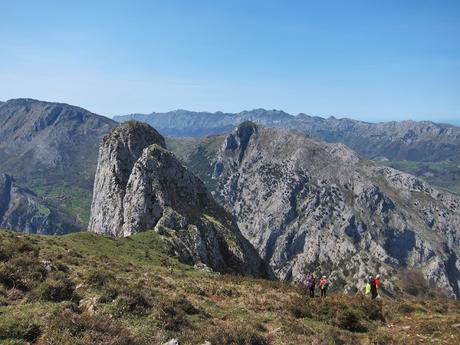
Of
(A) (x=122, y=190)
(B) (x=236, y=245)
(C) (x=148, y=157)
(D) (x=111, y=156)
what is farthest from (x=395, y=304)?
(D) (x=111, y=156)

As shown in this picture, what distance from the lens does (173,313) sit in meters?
23.0

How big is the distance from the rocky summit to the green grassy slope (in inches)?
1413

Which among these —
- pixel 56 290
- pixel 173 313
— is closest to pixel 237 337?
pixel 173 313

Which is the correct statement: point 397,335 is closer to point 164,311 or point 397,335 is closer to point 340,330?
point 340,330

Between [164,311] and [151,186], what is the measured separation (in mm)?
62266

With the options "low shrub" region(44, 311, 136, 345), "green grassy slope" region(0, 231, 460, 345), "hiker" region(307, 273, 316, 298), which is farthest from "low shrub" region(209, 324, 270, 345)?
"hiker" region(307, 273, 316, 298)

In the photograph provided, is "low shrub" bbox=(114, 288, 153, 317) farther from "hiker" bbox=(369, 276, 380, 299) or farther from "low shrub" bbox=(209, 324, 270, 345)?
"hiker" bbox=(369, 276, 380, 299)

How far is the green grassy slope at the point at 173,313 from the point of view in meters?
18.5

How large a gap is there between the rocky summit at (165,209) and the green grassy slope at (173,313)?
118ft

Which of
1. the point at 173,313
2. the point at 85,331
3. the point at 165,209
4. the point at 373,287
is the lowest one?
the point at 165,209

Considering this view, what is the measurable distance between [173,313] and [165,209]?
5590cm

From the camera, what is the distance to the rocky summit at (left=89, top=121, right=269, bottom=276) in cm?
7294

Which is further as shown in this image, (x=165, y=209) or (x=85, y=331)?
(x=165, y=209)

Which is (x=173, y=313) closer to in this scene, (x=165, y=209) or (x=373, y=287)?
(x=373, y=287)
